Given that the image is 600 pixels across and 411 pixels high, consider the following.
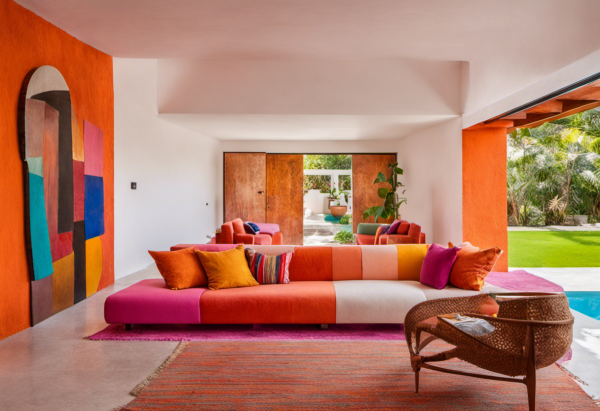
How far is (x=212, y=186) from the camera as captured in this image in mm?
10305

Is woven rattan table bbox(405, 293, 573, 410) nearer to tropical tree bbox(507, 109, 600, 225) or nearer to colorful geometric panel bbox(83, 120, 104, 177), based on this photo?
colorful geometric panel bbox(83, 120, 104, 177)

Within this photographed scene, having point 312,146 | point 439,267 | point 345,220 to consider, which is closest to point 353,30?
point 439,267

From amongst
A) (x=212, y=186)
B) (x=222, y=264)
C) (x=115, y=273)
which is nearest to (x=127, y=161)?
(x=115, y=273)

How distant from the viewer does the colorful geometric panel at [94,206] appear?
503 cm

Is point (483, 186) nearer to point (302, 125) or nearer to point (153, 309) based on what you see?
point (302, 125)

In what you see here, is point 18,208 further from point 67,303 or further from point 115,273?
point 115,273

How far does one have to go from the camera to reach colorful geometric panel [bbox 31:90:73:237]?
14.4 feet

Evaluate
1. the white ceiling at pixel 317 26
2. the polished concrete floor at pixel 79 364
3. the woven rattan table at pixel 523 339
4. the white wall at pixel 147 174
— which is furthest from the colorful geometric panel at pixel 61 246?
the woven rattan table at pixel 523 339

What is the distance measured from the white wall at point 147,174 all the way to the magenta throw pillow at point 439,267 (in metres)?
4.16

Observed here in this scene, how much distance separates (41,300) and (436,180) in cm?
642

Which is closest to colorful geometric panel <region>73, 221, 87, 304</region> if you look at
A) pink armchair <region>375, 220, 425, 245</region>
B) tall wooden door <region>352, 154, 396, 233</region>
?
pink armchair <region>375, 220, 425, 245</region>

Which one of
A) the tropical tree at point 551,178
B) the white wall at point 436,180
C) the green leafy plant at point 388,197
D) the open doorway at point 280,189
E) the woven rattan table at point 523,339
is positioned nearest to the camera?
the woven rattan table at point 523,339

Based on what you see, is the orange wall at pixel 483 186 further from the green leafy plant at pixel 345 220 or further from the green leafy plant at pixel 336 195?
the green leafy plant at pixel 336 195

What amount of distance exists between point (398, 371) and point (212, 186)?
7.99 metres
